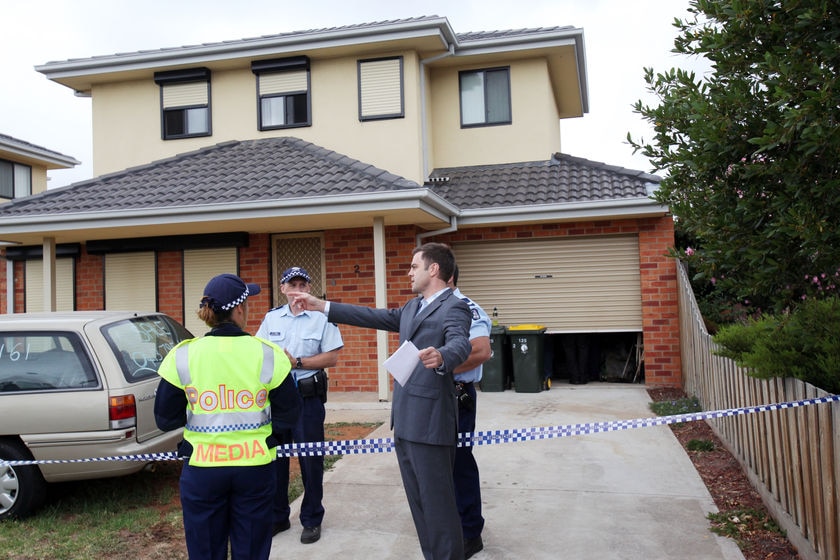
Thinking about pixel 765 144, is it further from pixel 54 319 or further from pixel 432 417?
pixel 54 319

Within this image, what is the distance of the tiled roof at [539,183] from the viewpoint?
35.7 ft

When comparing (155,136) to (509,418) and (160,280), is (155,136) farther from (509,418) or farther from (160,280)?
(509,418)

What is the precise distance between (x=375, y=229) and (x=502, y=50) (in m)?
4.62

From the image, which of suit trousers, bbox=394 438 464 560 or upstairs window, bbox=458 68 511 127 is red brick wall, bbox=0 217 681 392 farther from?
suit trousers, bbox=394 438 464 560

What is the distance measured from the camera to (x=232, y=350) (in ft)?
10.6

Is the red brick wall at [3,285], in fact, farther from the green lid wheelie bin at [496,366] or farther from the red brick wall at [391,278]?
the green lid wheelie bin at [496,366]

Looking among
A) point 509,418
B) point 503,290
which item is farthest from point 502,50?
point 509,418

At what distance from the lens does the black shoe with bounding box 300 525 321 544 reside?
4.70m

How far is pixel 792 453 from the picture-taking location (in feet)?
13.6

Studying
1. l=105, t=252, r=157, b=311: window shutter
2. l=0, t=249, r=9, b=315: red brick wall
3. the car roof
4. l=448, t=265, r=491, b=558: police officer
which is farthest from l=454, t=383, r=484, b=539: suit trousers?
l=0, t=249, r=9, b=315: red brick wall

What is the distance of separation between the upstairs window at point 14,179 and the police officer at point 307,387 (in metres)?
20.3

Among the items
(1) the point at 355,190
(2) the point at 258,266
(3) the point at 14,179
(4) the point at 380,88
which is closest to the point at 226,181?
(2) the point at 258,266

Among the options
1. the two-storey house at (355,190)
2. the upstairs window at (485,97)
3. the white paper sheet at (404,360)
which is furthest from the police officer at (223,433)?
the upstairs window at (485,97)

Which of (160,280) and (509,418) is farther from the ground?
(160,280)
